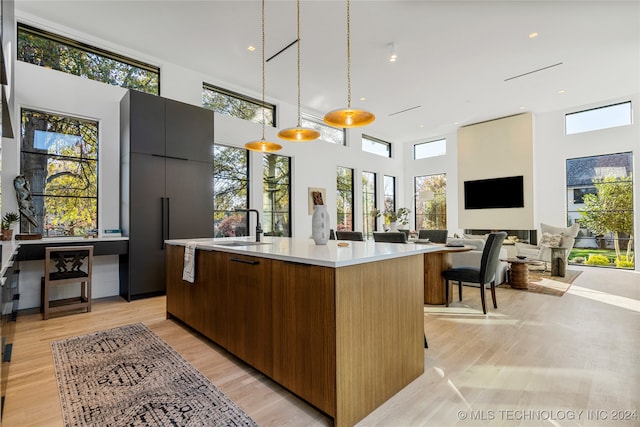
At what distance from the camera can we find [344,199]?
802 centimetres

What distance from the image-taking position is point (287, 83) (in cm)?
562

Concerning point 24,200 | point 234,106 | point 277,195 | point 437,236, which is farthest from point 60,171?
point 437,236

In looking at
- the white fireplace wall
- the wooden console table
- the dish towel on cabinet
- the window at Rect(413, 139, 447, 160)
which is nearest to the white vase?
the dish towel on cabinet

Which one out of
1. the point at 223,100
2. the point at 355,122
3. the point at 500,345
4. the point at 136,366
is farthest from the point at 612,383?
the point at 223,100

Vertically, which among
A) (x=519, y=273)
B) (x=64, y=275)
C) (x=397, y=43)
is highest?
(x=397, y=43)

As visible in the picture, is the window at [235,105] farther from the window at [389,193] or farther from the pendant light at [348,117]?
the window at [389,193]

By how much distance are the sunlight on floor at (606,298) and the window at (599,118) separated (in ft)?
14.1

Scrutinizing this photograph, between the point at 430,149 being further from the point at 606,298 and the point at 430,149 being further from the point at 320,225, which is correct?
the point at 320,225

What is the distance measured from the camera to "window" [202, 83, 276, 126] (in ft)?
17.9

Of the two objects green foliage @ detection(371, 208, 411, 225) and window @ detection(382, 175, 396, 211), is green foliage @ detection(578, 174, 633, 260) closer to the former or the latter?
green foliage @ detection(371, 208, 411, 225)

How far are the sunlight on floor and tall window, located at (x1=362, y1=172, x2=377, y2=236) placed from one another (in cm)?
479

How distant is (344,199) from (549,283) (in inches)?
182

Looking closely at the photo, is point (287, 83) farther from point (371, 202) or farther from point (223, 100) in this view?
point (371, 202)

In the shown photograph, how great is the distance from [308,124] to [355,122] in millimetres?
4783
